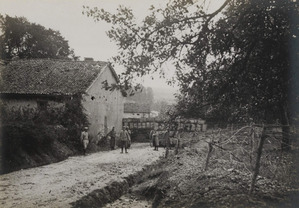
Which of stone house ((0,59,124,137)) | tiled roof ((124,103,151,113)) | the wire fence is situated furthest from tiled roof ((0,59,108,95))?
tiled roof ((124,103,151,113))

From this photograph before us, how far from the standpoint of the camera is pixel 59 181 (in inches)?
392

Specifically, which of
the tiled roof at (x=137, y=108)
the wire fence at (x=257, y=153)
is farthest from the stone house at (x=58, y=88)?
the tiled roof at (x=137, y=108)

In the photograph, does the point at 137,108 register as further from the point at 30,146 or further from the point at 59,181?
the point at 59,181

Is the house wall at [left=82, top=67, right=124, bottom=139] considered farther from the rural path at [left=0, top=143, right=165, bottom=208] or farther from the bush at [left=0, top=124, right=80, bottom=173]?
the rural path at [left=0, top=143, right=165, bottom=208]

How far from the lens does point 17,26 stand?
1475 inches

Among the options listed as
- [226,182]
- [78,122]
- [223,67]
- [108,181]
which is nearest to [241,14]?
[223,67]

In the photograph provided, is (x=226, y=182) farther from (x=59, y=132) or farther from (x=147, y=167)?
(x=59, y=132)

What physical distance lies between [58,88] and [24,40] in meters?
21.3

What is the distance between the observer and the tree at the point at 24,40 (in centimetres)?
3750

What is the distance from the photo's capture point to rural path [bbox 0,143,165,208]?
7.77 meters

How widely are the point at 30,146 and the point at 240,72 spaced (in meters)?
10.7

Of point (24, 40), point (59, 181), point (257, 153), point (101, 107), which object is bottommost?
point (59, 181)

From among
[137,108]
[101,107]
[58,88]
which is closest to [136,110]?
[137,108]

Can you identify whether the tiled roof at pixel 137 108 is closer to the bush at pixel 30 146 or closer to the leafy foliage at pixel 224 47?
the bush at pixel 30 146
